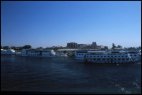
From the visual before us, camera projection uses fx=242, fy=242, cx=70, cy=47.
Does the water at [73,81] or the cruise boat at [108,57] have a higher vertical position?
the cruise boat at [108,57]

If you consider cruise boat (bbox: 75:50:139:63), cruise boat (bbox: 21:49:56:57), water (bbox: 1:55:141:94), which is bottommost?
water (bbox: 1:55:141:94)

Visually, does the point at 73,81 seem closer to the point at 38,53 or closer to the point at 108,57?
the point at 108,57

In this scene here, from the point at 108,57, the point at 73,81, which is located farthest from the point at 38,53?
the point at 73,81

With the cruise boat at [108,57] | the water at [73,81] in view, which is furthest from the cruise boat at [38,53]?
the water at [73,81]

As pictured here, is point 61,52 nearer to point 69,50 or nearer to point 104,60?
point 69,50

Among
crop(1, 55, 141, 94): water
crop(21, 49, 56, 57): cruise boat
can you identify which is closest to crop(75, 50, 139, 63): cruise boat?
crop(1, 55, 141, 94): water

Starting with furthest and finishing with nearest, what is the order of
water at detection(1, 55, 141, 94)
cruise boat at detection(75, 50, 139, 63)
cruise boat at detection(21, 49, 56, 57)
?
1. cruise boat at detection(21, 49, 56, 57)
2. cruise boat at detection(75, 50, 139, 63)
3. water at detection(1, 55, 141, 94)

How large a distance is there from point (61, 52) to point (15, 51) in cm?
343

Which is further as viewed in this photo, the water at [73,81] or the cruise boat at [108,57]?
the cruise boat at [108,57]

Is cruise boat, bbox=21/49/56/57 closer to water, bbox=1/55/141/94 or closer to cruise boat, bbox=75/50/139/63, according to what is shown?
cruise boat, bbox=75/50/139/63

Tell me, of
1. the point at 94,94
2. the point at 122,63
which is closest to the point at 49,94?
the point at 94,94

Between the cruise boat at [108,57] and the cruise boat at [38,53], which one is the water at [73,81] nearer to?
the cruise boat at [108,57]

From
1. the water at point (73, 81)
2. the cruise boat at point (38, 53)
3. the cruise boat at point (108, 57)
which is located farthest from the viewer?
the cruise boat at point (38, 53)

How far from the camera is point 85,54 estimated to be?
38.3 ft
